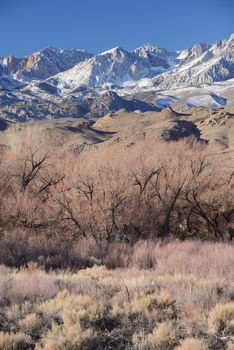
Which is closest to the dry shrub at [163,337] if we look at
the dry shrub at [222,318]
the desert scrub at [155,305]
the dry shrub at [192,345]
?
the dry shrub at [192,345]

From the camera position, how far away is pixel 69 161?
36.0 meters

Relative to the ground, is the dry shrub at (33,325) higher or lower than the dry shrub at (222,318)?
lower

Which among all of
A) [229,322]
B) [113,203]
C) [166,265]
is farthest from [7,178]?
[229,322]

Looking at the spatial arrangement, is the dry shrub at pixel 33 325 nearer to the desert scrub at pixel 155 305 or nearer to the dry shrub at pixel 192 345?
the desert scrub at pixel 155 305

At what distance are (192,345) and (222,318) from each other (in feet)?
3.85

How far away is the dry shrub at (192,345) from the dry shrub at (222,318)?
0.62 metres

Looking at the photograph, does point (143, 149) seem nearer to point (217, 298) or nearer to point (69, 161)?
point (69, 161)

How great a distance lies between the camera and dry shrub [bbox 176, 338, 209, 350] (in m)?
6.85

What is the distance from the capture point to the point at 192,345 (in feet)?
22.7

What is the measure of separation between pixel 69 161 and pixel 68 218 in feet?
21.2

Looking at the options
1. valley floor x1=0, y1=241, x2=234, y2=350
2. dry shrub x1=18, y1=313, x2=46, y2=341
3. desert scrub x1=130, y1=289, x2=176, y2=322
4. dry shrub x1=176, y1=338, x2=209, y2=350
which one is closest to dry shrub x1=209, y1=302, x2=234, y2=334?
valley floor x1=0, y1=241, x2=234, y2=350

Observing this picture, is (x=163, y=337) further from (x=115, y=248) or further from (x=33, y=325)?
(x=115, y=248)

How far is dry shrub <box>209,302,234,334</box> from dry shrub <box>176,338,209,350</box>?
2.02 ft

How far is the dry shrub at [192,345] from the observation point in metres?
6.85
